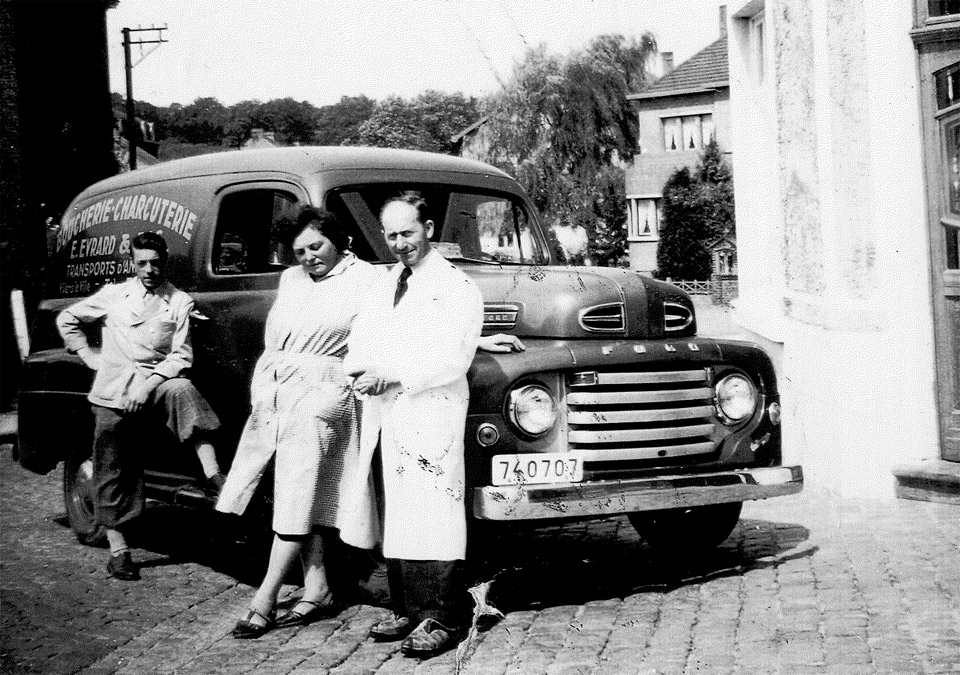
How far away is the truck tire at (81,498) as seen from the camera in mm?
7039

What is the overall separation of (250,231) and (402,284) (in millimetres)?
1739

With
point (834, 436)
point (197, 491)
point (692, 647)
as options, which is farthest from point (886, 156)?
point (197, 491)

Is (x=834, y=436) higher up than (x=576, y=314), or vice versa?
(x=576, y=314)

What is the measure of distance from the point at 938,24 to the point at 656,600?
436cm

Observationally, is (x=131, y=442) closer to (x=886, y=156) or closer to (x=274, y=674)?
(x=274, y=674)

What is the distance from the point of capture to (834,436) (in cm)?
776

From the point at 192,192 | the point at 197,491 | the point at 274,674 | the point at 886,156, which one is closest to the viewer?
the point at 274,674

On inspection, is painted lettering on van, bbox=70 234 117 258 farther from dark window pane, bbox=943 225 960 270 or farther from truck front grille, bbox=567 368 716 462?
dark window pane, bbox=943 225 960 270

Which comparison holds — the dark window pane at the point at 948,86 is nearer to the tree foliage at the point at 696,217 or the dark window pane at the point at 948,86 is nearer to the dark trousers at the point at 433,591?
the dark trousers at the point at 433,591

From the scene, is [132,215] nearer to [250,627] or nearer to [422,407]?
[250,627]

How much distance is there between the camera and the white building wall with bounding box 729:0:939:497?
24.6 feet

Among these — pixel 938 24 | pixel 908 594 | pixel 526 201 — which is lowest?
pixel 908 594

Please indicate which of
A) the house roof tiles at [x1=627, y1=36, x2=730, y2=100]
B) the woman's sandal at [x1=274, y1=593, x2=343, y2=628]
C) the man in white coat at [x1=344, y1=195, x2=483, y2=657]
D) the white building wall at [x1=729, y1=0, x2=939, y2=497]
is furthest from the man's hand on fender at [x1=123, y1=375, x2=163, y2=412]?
the house roof tiles at [x1=627, y1=36, x2=730, y2=100]

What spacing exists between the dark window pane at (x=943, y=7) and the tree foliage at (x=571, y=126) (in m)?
2.50
